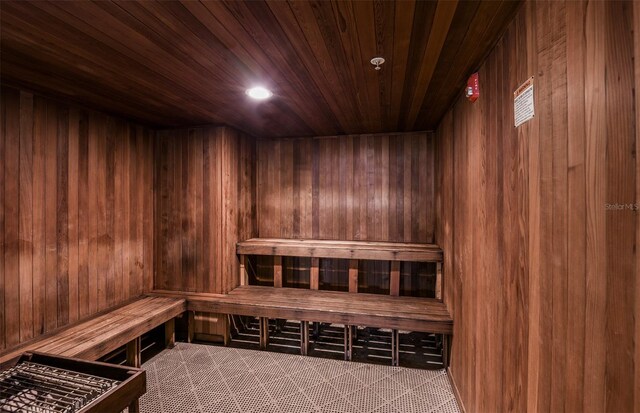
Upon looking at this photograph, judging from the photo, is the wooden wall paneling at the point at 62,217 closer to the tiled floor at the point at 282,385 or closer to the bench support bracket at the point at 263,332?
the tiled floor at the point at 282,385

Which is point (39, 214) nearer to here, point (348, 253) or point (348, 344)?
point (348, 253)

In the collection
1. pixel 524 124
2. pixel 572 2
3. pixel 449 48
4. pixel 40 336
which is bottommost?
pixel 40 336

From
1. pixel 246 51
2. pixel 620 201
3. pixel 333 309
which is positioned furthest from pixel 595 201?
pixel 333 309

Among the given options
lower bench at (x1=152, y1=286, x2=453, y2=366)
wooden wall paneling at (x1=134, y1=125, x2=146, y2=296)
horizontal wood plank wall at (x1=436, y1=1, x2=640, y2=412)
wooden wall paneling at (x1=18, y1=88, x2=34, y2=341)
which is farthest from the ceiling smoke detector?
wooden wall paneling at (x1=134, y1=125, x2=146, y2=296)

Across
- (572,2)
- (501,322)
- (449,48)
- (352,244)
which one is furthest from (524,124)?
(352,244)

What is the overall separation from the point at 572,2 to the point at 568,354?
1.16 m

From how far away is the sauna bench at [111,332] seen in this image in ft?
7.20

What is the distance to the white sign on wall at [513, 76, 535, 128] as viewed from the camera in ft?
3.93

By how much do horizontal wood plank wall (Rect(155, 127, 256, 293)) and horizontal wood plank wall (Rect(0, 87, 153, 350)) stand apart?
0.20 meters

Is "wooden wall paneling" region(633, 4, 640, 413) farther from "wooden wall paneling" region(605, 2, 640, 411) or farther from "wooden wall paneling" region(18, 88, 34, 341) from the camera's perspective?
"wooden wall paneling" region(18, 88, 34, 341)

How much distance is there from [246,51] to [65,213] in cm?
227

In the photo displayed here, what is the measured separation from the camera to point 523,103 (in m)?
1.26

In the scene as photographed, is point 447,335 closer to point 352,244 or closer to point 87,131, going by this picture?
point 352,244

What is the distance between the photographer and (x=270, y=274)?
4059 millimetres
